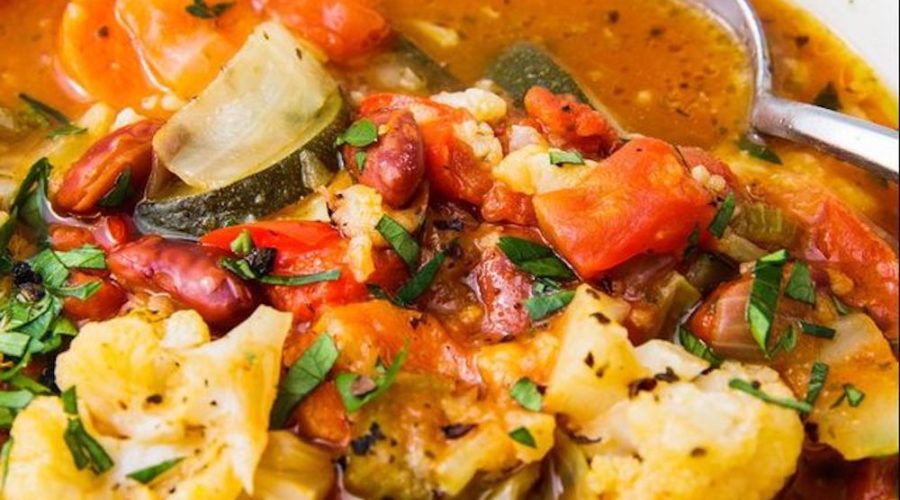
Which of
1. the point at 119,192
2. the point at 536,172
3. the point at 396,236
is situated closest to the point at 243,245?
the point at 396,236

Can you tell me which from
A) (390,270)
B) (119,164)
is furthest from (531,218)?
(119,164)

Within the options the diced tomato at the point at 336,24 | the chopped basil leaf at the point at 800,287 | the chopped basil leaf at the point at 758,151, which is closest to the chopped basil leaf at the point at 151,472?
the chopped basil leaf at the point at 800,287

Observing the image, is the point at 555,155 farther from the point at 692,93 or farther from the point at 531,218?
the point at 692,93

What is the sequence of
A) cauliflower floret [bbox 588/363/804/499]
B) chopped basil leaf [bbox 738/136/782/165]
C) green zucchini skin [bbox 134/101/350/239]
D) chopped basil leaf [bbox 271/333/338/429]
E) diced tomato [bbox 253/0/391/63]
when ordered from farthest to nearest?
1. diced tomato [bbox 253/0/391/63]
2. chopped basil leaf [bbox 738/136/782/165]
3. green zucchini skin [bbox 134/101/350/239]
4. chopped basil leaf [bbox 271/333/338/429]
5. cauliflower floret [bbox 588/363/804/499]

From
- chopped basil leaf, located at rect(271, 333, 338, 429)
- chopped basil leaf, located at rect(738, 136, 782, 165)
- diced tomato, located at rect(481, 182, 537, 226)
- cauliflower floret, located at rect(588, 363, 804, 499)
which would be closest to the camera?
cauliflower floret, located at rect(588, 363, 804, 499)

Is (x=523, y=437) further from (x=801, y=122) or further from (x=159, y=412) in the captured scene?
(x=801, y=122)

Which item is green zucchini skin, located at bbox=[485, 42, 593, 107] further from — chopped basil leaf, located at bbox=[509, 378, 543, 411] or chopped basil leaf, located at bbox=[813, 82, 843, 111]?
chopped basil leaf, located at bbox=[509, 378, 543, 411]

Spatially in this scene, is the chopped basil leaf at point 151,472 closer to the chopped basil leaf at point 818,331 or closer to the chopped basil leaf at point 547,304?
the chopped basil leaf at point 547,304

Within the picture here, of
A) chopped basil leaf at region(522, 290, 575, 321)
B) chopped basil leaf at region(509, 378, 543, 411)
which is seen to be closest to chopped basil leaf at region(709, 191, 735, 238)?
chopped basil leaf at region(522, 290, 575, 321)
